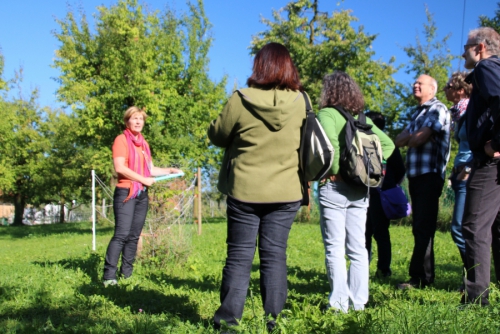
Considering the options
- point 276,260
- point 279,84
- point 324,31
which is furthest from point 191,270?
point 324,31

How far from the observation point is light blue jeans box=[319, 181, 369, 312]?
368 centimetres

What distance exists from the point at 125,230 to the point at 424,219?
10.1ft

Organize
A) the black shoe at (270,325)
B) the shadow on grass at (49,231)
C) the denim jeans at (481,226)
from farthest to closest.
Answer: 1. the shadow on grass at (49,231)
2. the denim jeans at (481,226)
3. the black shoe at (270,325)

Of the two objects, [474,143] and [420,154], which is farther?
[420,154]

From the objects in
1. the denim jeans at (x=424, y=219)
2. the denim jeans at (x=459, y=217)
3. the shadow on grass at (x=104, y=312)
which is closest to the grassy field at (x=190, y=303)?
the shadow on grass at (x=104, y=312)

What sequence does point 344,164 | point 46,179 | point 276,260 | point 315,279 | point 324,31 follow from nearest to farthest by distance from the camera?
1. point 276,260
2. point 344,164
3. point 315,279
4. point 324,31
5. point 46,179

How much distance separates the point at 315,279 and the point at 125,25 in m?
14.0

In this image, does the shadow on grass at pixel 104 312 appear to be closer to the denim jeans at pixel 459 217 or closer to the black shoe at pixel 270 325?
the black shoe at pixel 270 325

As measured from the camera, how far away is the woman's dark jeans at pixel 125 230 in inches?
198

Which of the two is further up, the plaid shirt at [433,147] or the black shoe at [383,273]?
the plaid shirt at [433,147]

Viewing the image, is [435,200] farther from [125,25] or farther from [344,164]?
[125,25]

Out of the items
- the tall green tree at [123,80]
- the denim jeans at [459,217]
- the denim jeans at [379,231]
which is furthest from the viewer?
the tall green tree at [123,80]

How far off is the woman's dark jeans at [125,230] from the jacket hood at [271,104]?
2.59 m

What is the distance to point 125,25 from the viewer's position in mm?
16828
